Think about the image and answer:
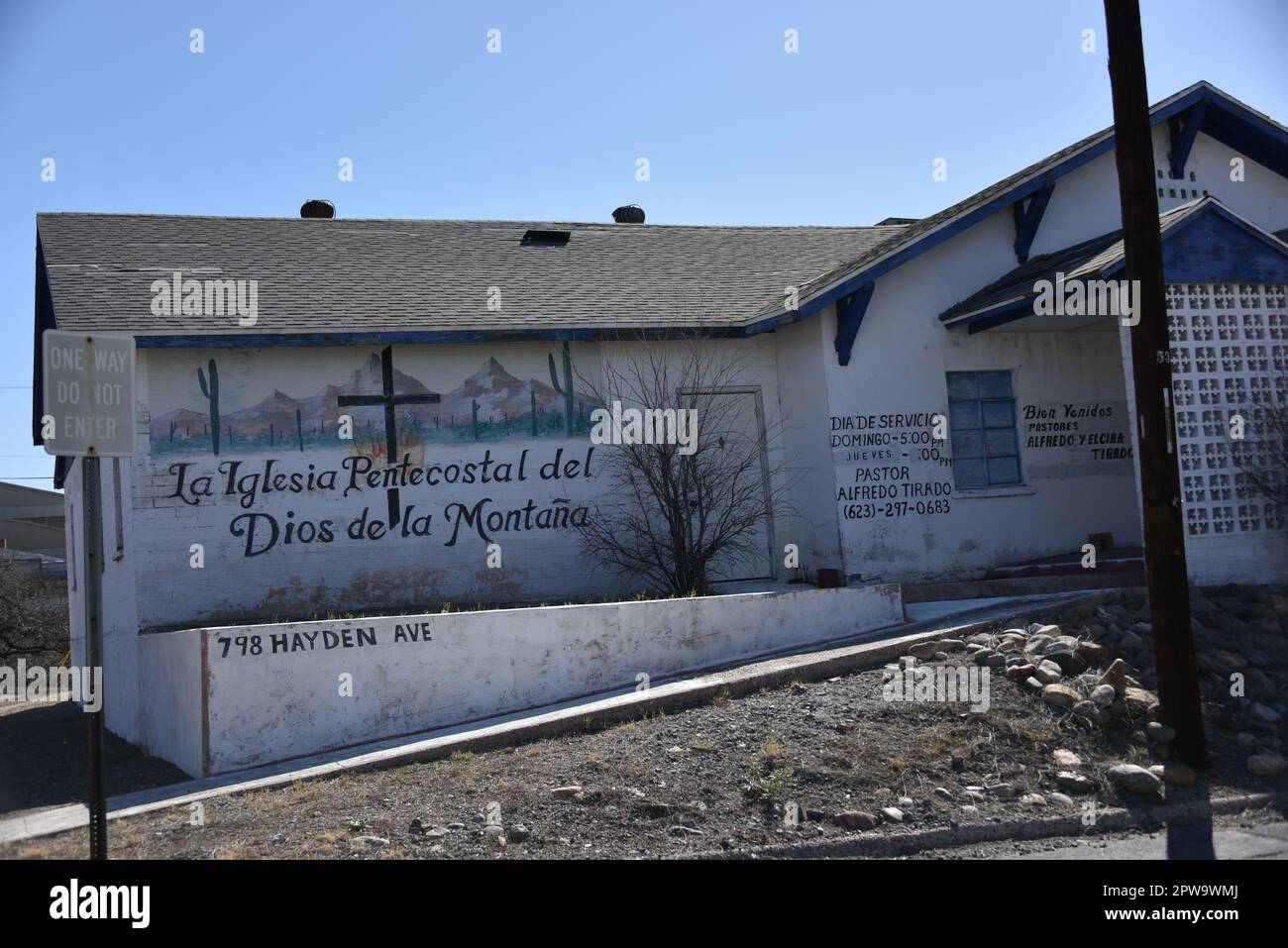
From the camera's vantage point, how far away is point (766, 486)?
13750 mm

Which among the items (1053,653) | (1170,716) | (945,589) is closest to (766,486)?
(945,589)

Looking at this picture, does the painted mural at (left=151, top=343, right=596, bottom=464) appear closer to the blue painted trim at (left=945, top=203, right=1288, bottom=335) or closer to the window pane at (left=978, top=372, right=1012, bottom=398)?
the window pane at (left=978, top=372, right=1012, bottom=398)

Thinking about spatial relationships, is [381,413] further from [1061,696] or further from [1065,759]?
[1065,759]

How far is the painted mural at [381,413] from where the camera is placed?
1188cm

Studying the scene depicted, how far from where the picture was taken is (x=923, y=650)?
9578mm

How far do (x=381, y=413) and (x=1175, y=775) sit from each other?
8.76 meters

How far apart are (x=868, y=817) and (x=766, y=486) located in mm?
7134

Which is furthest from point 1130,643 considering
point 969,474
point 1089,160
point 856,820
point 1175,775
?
point 1089,160

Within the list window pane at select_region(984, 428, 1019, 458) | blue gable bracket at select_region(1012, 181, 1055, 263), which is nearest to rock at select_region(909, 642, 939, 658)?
window pane at select_region(984, 428, 1019, 458)

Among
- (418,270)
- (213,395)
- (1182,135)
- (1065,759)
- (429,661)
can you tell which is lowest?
(1065,759)

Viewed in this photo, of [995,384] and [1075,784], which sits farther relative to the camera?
[995,384]

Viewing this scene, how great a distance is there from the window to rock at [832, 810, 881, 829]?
7.26 metres

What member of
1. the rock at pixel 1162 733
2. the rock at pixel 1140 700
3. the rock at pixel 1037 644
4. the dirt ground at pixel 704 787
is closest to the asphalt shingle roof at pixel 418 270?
the rock at pixel 1037 644
